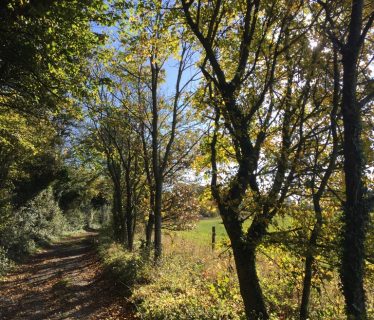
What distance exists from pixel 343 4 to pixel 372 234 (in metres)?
3.84

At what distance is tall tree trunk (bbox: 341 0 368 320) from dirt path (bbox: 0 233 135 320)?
19.4 ft

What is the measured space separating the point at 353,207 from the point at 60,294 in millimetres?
10832

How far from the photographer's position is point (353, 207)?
4.92m

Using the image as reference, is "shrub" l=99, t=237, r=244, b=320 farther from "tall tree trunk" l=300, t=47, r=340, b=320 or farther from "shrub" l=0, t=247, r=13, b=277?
"shrub" l=0, t=247, r=13, b=277

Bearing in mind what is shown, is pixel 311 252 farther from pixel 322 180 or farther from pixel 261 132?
pixel 261 132

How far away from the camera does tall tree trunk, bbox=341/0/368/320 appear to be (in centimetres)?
487

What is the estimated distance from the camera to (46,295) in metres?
12.6

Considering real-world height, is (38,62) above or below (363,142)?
above

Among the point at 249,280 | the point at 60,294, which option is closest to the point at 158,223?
the point at 60,294

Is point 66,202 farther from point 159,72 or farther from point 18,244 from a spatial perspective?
point 159,72

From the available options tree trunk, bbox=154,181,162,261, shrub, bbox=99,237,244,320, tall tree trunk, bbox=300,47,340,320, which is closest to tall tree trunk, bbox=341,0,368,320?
tall tree trunk, bbox=300,47,340,320

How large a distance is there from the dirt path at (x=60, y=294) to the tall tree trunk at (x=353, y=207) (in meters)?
5.92

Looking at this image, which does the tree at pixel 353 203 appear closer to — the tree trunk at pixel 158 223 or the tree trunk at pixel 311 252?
the tree trunk at pixel 311 252

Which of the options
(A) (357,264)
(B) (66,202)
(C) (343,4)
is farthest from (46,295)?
(B) (66,202)
